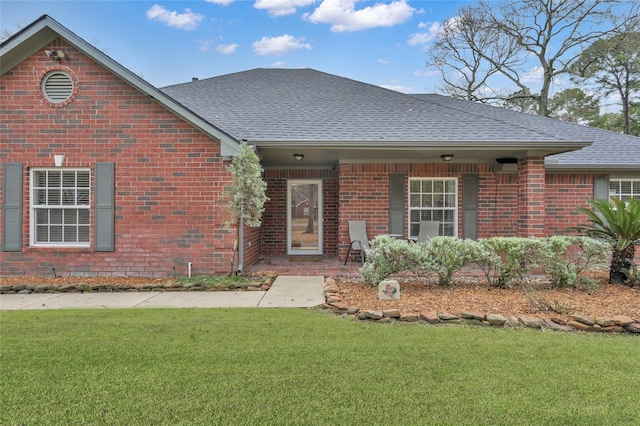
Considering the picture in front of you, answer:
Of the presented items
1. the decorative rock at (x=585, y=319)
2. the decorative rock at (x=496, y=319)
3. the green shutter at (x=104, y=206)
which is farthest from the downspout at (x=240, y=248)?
the decorative rock at (x=585, y=319)

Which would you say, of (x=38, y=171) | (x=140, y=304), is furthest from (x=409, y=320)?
(x=38, y=171)

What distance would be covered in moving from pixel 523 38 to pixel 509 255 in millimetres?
20007

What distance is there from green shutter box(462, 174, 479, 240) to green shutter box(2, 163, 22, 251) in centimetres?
937

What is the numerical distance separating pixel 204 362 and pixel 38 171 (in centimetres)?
636

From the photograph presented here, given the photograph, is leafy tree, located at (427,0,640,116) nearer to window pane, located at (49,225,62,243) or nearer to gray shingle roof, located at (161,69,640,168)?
gray shingle roof, located at (161,69,640,168)

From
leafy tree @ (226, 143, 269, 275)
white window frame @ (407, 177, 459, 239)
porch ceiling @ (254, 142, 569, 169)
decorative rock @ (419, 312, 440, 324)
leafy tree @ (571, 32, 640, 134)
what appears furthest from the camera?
leafy tree @ (571, 32, 640, 134)

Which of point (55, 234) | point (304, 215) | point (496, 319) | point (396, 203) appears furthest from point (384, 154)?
point (55, 234)

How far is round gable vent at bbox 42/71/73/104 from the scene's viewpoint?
705 centimetres

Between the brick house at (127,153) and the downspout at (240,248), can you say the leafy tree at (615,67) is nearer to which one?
the brick house at (127,153)

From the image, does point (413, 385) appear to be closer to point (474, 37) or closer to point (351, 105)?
point (351, 105)

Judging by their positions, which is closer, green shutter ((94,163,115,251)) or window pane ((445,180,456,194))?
green shutter ((94,163,115,251))

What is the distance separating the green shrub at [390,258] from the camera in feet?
18.9

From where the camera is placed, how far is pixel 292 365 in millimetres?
3146

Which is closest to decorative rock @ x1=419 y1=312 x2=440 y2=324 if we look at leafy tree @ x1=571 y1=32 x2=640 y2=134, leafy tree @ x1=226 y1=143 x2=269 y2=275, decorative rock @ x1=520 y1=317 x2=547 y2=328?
decorative rock @ x1=520 y1=317 x2=547 y2=328
